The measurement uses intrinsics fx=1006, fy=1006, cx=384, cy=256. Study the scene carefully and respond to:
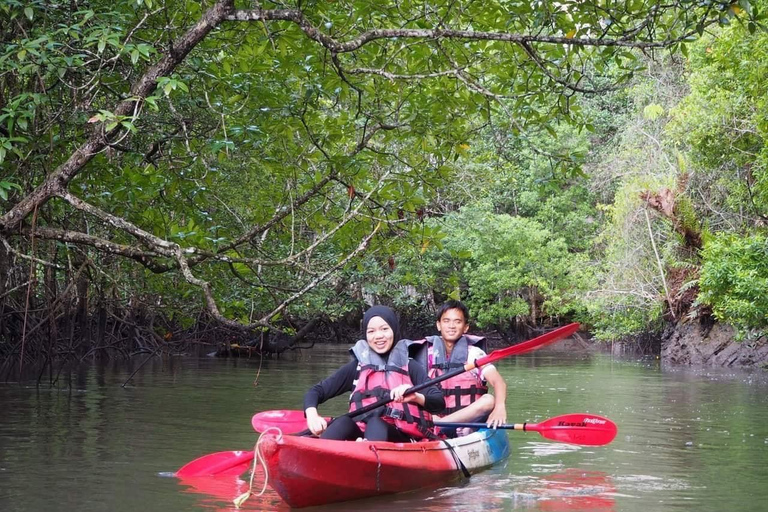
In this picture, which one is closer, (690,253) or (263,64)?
(263,64)

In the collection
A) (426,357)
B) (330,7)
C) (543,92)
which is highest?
(330,7)

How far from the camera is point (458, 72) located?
5.81 metres

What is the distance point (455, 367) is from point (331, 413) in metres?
3.37

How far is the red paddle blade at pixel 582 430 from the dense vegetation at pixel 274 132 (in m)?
1.47

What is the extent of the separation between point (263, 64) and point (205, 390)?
494cm

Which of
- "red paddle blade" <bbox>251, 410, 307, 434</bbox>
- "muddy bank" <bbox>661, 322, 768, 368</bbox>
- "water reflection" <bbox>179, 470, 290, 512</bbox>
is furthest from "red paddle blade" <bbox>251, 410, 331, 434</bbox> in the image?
"muddy bank" <bbox>661, 322, 768, 368</bbox>

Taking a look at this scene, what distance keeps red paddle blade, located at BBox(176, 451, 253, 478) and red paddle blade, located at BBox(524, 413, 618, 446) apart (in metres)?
1.91

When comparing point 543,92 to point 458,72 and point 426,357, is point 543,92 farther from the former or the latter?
point 426,357

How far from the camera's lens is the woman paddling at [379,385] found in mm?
5316

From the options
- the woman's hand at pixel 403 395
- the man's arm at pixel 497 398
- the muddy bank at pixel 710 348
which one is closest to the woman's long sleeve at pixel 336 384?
the woman's hand at pixel 403 395

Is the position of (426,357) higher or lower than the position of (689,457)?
higher

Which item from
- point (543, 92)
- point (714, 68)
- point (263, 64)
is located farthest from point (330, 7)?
point (714, 68)

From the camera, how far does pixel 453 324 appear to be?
20.7ft

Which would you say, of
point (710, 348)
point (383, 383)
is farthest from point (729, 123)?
point (383, 383)
